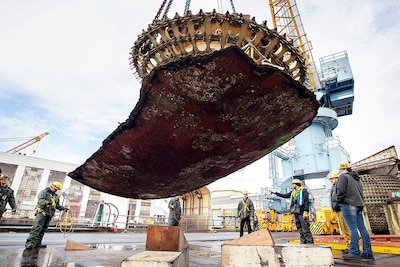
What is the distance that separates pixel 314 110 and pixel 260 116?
572 mm

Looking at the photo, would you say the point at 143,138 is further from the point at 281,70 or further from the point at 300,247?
the point at 300,247

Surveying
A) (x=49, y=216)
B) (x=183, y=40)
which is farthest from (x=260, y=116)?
(x=49, y=216)

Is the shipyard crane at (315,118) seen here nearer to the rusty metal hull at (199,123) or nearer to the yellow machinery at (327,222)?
the yellow machinery at (327,222)

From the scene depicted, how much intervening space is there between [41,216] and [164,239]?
4.60 meters

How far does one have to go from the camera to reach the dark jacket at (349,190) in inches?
163

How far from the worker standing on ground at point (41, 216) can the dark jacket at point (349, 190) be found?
640 cm

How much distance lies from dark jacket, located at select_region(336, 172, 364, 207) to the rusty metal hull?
221 cm

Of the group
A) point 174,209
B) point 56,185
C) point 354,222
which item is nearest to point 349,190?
point 354,222

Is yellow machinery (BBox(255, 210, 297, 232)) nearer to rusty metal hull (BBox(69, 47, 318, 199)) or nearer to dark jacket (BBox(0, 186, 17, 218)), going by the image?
dark jacket (BBox(0, 186, 17, 218))

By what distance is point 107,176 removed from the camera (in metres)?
2.81

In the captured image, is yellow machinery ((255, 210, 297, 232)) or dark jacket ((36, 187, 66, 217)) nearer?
dark jacket ((36, 187, 66, 217))

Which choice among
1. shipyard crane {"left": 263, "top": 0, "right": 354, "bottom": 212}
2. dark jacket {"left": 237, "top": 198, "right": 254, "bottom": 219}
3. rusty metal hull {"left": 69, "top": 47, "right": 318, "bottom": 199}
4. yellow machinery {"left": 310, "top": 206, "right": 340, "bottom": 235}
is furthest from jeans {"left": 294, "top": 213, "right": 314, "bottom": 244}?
shipyard crane {"left": 263, "top": 0, "right": 354, "bottom": 212}

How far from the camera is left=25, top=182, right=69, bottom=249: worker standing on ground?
16.7ft

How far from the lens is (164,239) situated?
234 centimetres
